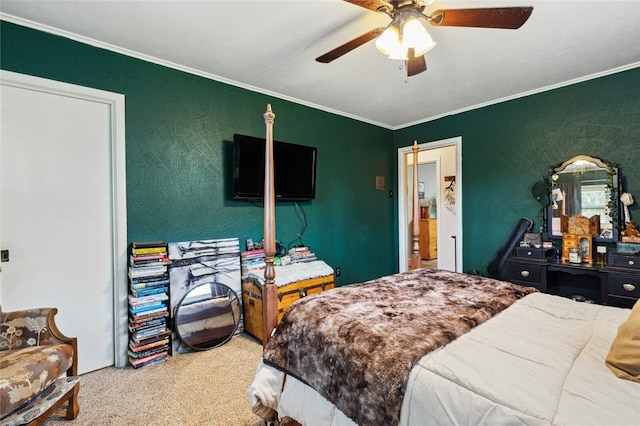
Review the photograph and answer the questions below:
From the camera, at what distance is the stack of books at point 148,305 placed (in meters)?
2.37

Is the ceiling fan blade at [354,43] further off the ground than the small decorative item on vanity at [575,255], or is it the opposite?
the ceiling fan blade at [354,43]

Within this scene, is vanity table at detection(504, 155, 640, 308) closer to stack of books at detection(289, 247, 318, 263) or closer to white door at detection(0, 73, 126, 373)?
stack of books at detection(289, 247, 318, 263)

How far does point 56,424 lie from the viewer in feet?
5.75

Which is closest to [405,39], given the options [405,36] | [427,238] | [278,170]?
[405,36]

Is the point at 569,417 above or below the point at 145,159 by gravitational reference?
below

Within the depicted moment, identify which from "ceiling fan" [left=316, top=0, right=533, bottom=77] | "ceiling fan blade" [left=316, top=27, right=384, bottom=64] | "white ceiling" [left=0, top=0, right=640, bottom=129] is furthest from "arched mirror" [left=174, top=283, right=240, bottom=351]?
"ceiling fan" [left=316, top=0, right=533, bottom=77]

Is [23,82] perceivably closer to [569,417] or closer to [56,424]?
[56,424]

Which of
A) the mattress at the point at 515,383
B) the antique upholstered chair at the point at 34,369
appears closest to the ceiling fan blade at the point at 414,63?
the mattress at the point at 515,383

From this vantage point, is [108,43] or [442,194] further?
[442,194]

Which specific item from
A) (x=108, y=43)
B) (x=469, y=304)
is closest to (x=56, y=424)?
(x=469, y=304)

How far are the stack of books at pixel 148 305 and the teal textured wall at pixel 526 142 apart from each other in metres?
3.48

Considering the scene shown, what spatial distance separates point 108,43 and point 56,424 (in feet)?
8.54

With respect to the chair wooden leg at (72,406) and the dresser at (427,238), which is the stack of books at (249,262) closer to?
the chair wooden leg at (72,406)

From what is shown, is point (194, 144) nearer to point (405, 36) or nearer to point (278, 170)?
point (278, 170)
